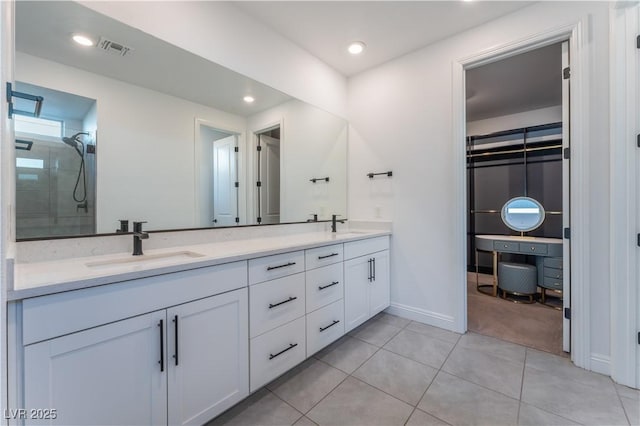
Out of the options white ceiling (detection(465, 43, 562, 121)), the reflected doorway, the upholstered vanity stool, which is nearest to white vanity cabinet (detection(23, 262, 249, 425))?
the reflected doorway

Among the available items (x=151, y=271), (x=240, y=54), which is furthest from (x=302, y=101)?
(x=151, y=271)

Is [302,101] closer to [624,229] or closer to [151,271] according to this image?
[151,271]

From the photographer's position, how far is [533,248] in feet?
10.1

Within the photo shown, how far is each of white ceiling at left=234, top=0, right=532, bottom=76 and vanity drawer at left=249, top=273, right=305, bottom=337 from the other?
1.97 meters

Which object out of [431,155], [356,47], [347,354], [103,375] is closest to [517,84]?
[431,155]

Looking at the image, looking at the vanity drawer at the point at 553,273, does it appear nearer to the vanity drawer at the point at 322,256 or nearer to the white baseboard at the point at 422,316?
the white baseboard at the point at 422,316

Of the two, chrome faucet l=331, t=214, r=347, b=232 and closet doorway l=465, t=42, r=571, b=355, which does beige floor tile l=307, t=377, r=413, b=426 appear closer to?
closet doorway l=465, t=42, r=571, b=355

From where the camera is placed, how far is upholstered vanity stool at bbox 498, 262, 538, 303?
304 centimetres

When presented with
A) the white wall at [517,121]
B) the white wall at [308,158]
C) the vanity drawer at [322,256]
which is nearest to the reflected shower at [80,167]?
the white wall at [308,158]

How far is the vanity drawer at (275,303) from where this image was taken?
4.83 feet

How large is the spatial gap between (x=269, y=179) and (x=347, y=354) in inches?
60.8

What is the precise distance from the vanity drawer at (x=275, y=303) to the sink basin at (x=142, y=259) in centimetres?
39

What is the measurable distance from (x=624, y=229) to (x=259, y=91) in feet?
8.65

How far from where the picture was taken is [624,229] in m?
1.62
